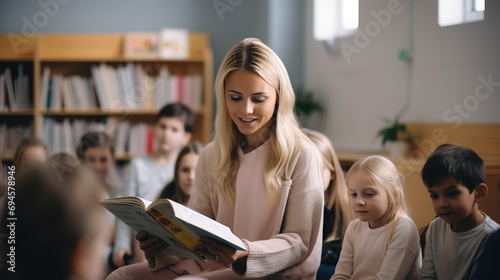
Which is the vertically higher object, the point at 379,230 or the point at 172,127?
the point at 172,127

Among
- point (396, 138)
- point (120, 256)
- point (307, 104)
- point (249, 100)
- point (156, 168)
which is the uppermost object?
point (249, 100)

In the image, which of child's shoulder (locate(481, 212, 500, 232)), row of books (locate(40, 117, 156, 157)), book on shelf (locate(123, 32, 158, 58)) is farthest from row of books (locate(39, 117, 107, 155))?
child's shoulder (locate(481, 212, 500, 232))

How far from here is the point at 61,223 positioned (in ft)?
1.96

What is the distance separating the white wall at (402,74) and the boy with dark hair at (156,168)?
1.09 metres

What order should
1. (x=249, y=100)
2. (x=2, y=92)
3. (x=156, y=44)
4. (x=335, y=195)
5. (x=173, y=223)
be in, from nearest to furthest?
(x=173, y=223)
(x=249, y=100)
(x=335, y=195)
(x=2, y=92)
(x=156, y=44)

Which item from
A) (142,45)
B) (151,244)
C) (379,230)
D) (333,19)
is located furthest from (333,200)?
(142,45)

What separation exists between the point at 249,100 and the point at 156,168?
5.31 ft

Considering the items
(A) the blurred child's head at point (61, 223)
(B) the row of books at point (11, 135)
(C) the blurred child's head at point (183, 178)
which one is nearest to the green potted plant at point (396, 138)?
(C) the blurred child's head at point (183, 178)

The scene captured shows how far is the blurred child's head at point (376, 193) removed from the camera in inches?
64.3

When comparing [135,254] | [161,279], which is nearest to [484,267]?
[161,279]

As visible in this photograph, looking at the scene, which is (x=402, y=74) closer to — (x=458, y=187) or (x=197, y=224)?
(x=458, y=187)

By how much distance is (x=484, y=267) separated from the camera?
1.31m

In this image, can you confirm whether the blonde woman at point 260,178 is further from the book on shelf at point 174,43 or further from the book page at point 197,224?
the book on shelf at point 174,43

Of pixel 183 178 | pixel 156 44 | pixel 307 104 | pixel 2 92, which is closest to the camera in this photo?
pixel 183 178
